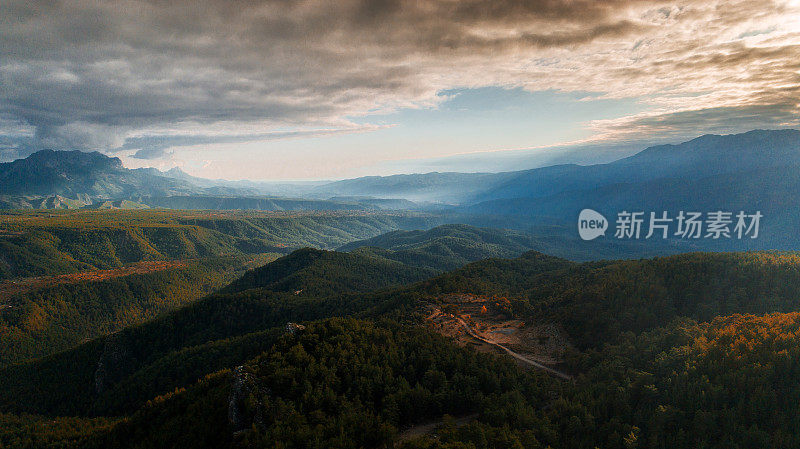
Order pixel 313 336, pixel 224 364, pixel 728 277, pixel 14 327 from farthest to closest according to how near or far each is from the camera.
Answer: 1. pixel 14 327
2. pixel 224 364
3. pixel 728 277
4. pixel 313 336

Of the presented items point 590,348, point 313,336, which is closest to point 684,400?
point 590,348

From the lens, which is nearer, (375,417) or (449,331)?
(375,417)

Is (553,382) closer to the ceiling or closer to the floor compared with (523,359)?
closer to the ceiling

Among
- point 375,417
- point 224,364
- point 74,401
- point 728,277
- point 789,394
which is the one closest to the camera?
point 789,394

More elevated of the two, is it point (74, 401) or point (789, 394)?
point (789, 394)

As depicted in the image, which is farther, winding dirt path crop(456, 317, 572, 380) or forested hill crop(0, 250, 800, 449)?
winding dirt path crop(456, 317, 572, 380)

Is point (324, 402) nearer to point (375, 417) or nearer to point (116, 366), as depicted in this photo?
point (375, 417)

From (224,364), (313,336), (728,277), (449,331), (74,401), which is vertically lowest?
(74,401)

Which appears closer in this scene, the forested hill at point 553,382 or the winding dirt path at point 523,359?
the forested hill at point 553,382

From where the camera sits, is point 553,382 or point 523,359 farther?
point 523,359

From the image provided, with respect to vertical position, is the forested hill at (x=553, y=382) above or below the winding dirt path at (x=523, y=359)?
above

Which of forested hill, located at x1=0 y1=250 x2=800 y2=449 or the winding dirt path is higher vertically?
forested hill, located at x1=0 y1=250 x2=800 y2=449
